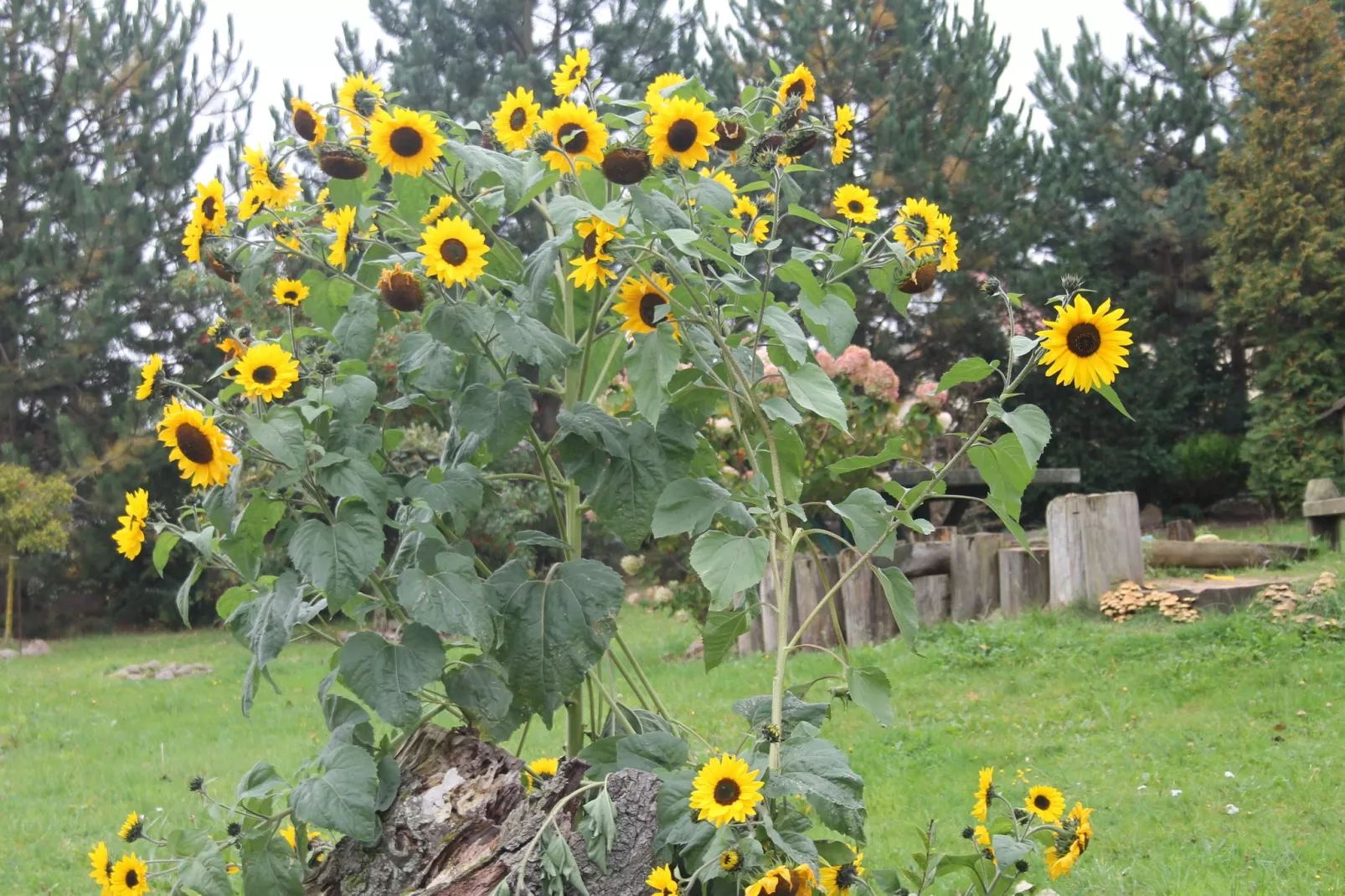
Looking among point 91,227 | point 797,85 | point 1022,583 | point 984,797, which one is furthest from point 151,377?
point 91,227

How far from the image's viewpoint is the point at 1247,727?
4.05m

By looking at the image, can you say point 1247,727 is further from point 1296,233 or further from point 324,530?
point 1296,233

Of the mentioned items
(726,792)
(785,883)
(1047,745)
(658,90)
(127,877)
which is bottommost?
(1047,745)

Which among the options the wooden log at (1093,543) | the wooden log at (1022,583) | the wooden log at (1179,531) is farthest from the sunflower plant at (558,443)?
the wooden log at (1179,531)

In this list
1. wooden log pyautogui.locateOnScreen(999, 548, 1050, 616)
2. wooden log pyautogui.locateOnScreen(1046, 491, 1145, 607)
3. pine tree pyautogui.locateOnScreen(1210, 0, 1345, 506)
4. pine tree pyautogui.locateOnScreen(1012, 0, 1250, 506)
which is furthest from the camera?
pine tree pyautogui.locateOnScreen(1012, 0, 1250, 506)

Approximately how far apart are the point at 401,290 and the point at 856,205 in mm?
795

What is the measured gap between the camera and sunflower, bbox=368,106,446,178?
1.68 m

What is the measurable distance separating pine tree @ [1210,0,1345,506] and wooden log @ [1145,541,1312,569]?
5.79 meters

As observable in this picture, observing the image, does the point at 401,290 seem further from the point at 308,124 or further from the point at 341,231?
the point at 308,124

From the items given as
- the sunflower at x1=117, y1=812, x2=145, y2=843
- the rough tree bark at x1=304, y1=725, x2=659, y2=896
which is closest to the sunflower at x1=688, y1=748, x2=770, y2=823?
the rough tree bark at x1=304, y1=725, x2=659, y2=896

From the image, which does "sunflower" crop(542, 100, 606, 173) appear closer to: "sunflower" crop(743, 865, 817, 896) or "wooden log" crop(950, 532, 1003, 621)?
"sunflower" crop(743, 865, 817, 896)

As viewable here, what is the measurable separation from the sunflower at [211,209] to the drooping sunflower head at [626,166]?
70 cm

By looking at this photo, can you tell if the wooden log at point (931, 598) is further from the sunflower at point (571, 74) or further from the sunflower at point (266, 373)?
the sunflower at point (266, 373)

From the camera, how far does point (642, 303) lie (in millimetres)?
1704
